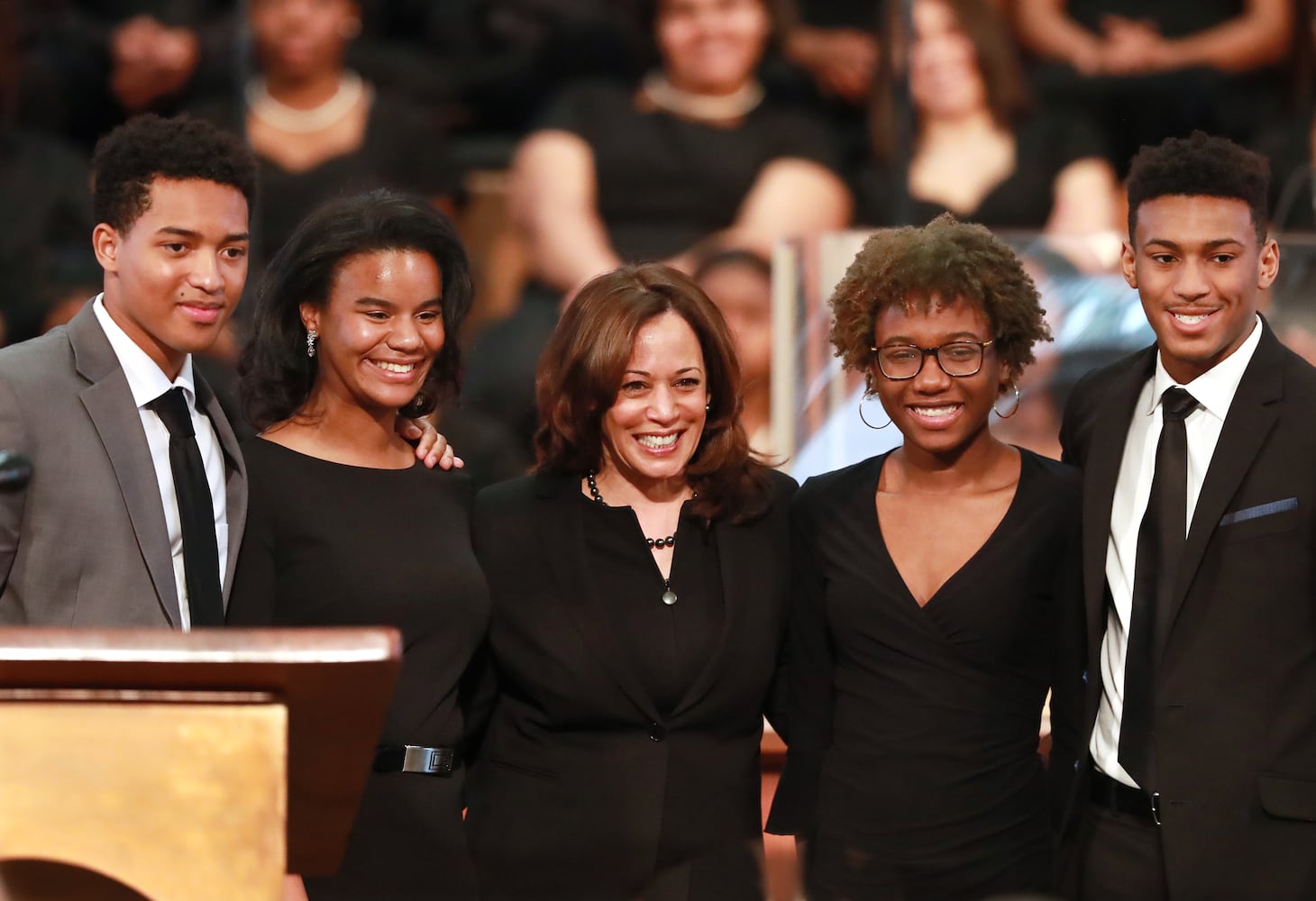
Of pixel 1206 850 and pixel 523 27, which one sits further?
pixel 523 27

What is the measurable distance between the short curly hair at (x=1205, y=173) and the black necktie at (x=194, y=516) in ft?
4.53

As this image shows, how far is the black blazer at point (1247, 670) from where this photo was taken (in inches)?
79.7

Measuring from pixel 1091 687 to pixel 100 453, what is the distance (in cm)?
137

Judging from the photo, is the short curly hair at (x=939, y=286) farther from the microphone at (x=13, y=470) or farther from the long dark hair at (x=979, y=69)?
the long dark hair at (x=979, y=69)

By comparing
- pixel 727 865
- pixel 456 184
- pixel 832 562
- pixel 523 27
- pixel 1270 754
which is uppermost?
pixel 523 27

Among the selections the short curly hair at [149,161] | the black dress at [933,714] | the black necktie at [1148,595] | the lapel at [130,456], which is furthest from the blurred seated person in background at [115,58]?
the black necktie at [1148,595]

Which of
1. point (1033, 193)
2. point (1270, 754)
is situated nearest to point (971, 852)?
point (1270, 754)

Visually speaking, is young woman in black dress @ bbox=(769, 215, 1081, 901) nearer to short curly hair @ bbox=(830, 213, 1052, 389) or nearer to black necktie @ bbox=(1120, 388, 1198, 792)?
short curly hair @ bbox=(830, 213, 1052, 389)

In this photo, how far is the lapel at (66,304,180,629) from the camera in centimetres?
194

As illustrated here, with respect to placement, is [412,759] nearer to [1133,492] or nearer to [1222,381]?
[1133,492]

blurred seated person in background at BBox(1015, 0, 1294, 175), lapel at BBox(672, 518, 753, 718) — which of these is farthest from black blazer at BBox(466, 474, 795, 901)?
blurred seated person in background at BBox(1015, 0, 1294, 175)

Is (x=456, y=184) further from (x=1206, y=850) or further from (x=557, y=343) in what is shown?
(x=1206, y=850)

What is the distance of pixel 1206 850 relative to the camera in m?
2.05

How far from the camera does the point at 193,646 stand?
4.21 feet
